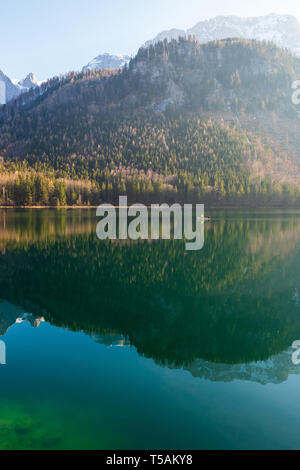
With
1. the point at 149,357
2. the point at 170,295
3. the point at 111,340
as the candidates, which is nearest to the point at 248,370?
the point at 149,357

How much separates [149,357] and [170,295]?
772 centimetres

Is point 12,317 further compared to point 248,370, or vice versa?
point 12,317

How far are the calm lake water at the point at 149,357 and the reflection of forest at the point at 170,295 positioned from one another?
92 millimetres

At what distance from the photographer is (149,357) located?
13141mm

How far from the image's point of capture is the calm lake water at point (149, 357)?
8852 mm

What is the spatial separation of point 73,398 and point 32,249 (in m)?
28.0

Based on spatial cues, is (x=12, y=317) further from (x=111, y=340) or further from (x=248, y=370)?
(x=248, y=370)

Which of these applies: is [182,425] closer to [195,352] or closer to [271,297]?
[195,352]

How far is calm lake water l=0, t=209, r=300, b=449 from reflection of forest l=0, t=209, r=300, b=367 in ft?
0.30

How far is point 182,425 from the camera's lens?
9.06m

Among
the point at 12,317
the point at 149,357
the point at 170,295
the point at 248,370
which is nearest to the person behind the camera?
the point at 248,370

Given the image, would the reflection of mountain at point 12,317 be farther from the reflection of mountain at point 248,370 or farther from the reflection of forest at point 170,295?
the reflection of mountain at point 248,370

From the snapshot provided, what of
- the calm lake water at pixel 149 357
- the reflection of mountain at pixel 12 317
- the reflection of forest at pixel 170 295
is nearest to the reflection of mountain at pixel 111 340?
the calm lake water at pixel 149 357

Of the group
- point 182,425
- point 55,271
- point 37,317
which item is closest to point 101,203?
point 55,271
